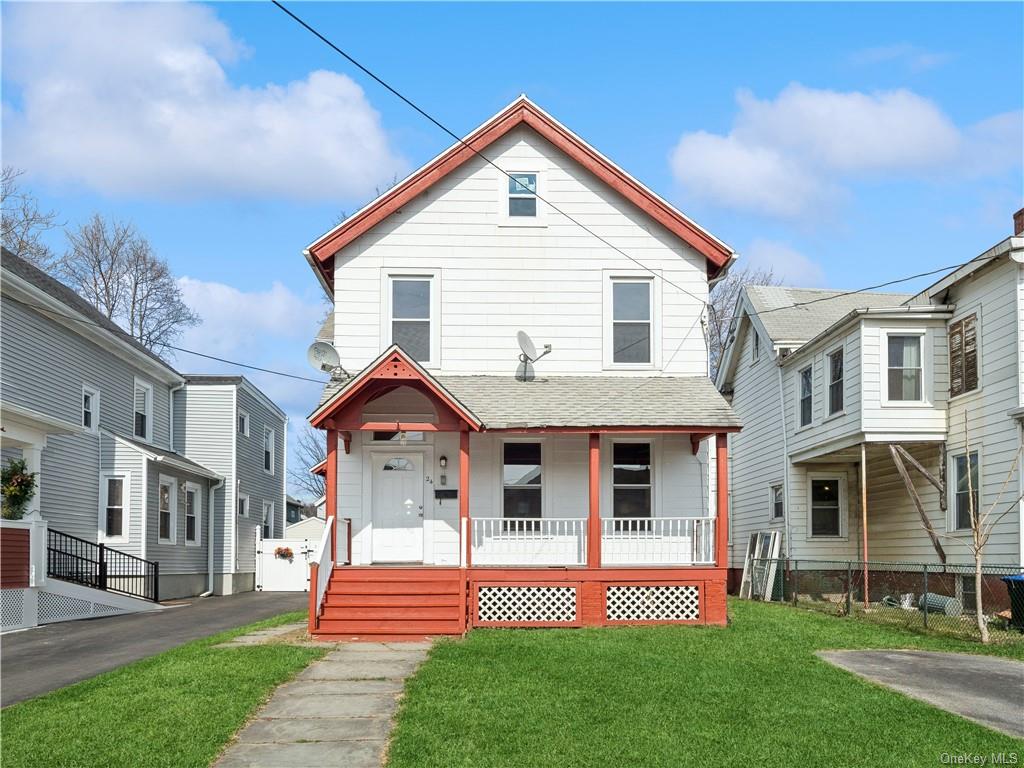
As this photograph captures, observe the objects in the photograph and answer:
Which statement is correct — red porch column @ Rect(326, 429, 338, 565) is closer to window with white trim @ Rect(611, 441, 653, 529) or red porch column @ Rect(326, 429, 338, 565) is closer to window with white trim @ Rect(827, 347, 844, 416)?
window with white trim @ Rect(611, 441, 653, 529)

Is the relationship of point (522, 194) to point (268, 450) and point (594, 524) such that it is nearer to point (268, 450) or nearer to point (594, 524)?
point (594, 524)

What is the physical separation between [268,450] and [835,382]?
21908mm

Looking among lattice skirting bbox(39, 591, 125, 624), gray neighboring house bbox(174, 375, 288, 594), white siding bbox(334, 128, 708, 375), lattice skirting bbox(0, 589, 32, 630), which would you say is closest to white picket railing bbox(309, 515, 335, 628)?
white siding bbox(334, 128, 708, 375)

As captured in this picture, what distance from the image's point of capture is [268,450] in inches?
1458

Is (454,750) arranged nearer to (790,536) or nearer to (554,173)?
(554,173)

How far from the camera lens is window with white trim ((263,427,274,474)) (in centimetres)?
3644

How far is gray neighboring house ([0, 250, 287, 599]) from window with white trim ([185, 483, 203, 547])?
32mm

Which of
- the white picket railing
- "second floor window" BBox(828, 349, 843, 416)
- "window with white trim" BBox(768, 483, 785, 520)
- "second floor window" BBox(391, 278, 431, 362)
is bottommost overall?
the white picket railing

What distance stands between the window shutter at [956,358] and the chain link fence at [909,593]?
3.38 meters

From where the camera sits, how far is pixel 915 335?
65.6 feet

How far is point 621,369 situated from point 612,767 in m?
10.9

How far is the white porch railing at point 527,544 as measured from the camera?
1734 centimetres

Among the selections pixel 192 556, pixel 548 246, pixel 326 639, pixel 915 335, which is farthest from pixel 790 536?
pixel 192 556

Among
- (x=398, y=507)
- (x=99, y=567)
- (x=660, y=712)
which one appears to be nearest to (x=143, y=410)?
(x=99, y=567)
